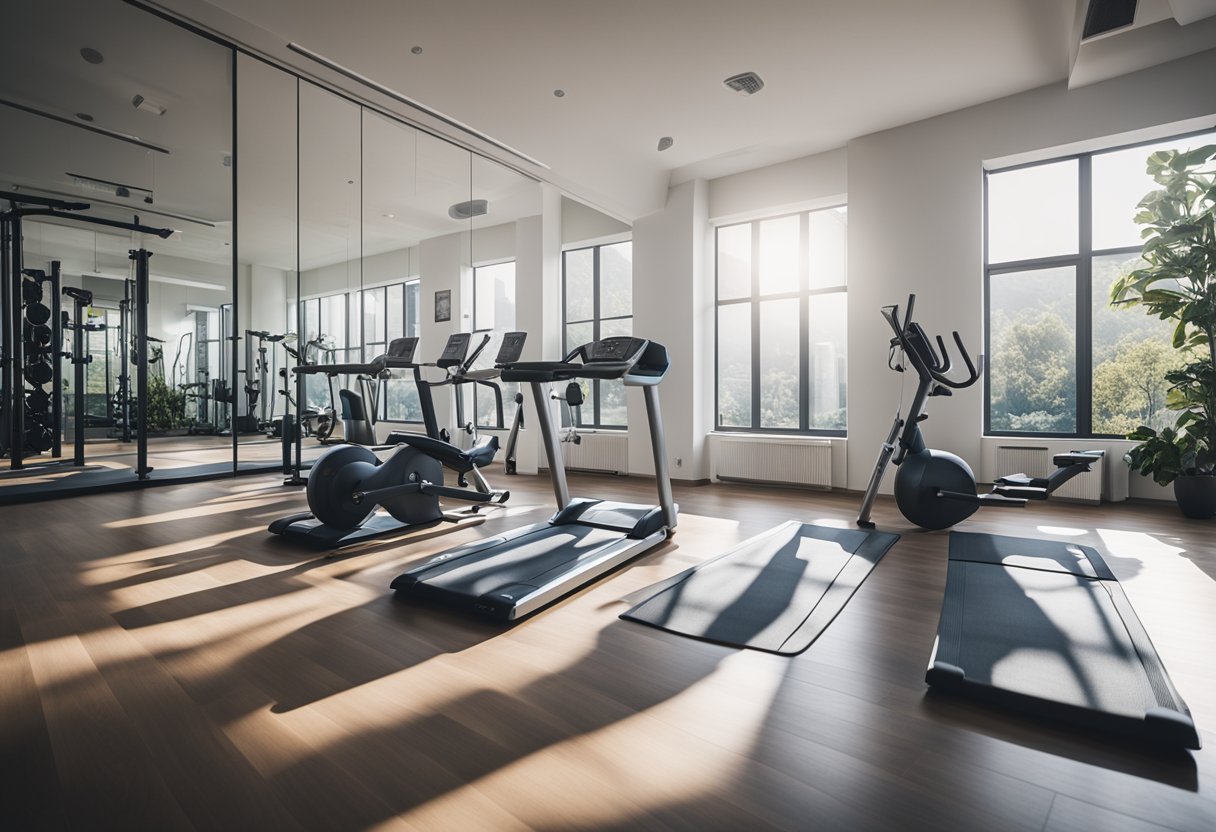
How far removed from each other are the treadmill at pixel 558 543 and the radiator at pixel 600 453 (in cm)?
314

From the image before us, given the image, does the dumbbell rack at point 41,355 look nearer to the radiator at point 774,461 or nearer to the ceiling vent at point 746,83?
the ceiling vent at point 746,83

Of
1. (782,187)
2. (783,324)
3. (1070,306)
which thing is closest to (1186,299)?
(1070,306)

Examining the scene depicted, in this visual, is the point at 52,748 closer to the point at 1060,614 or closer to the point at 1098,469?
the point at 1060,614

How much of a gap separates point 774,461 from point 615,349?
3.50m

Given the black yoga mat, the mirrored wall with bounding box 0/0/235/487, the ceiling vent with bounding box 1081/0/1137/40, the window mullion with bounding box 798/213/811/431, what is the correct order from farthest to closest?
the window mullion with bounding box 798/213/811/431 → the mirrored wall with bounding box 0/0/235/487 → the ceiling vent with bounding box 1081/0/1137/40 → the black yoga mat

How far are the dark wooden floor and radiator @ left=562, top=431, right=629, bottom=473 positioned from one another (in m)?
4.29

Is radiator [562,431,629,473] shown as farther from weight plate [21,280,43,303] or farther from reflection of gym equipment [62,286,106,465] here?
weight plate [21,280,43,303]

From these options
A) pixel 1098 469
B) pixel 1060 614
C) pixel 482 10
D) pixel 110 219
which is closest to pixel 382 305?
pixel 110 219

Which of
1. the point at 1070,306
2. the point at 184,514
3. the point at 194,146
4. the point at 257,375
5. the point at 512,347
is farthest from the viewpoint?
the point at 257,375

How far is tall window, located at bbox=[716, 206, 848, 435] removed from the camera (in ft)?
21.2

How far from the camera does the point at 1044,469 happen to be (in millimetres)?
5273

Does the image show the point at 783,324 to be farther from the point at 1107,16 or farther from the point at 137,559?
the point at 137,559

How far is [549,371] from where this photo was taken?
11.7 ft

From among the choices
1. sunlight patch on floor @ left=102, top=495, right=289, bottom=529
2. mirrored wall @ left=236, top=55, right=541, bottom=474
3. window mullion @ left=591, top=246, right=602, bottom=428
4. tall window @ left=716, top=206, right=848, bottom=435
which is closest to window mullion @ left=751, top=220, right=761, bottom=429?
tall window @ left=716, top=206, right=848, bottom=435
